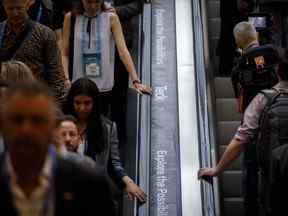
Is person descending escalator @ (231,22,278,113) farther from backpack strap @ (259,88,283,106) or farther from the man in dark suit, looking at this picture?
the man in dark suit

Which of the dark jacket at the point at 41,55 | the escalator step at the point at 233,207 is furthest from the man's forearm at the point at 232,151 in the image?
the escalator step at the point at 233,207

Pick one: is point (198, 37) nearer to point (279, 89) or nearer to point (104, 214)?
point (279, 89)

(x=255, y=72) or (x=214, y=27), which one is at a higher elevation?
(x=214, y=27)

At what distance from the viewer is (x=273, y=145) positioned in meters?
5.11

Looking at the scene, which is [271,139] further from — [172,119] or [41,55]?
[172,119]

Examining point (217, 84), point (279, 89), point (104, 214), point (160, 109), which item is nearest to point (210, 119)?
point (160, 109)

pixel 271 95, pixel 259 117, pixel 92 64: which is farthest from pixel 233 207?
pixel 271 95

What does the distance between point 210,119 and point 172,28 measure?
1.86 metres

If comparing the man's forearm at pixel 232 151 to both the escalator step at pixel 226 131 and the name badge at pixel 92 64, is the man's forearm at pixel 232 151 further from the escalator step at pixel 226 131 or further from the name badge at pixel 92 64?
the escalator step at pixel 226 131

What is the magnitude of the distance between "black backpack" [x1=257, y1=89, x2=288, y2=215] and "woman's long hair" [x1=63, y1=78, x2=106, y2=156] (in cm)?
96

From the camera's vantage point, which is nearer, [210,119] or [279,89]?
[279,89]

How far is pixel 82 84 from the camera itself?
17.9 feet

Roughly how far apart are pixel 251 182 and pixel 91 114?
151cm

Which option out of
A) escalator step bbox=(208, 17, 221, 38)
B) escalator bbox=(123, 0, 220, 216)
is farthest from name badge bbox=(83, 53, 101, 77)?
escalator step bbox=(208, 17, 221, 38)
